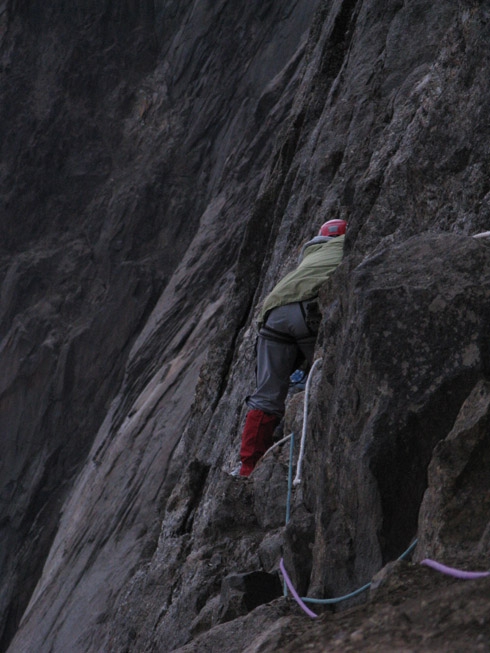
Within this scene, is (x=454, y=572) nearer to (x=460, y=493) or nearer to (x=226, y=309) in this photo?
(x=460, y=493)

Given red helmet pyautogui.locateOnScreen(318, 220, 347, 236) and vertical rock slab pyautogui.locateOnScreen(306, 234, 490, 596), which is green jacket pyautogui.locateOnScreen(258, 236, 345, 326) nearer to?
red helmet pyautogui.locateOnScreen(318, 220, 347, 236)

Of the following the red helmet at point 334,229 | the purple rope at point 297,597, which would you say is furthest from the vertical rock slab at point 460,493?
the red helmet at point 334,229

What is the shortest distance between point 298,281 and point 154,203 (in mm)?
22523

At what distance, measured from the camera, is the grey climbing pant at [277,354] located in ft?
23.2

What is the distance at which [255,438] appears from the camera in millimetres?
6945

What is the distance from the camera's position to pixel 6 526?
2477 centimetres

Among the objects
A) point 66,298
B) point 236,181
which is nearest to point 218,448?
point 236,181

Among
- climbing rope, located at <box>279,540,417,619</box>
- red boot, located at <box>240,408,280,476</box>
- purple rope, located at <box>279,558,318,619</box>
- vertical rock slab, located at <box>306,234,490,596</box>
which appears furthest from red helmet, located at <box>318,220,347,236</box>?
climbing rope, located at <box>279,540,417,619</box>

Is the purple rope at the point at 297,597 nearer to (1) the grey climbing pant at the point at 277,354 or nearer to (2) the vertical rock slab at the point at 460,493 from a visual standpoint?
(2) the vertical rock slab at the point at 460,493

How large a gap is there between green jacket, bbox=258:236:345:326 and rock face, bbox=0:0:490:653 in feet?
1.08

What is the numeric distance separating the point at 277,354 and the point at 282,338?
0.53ft

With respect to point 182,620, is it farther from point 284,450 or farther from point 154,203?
point 154,203

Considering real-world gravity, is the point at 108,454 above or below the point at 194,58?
below

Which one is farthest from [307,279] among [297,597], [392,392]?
[297,597]
